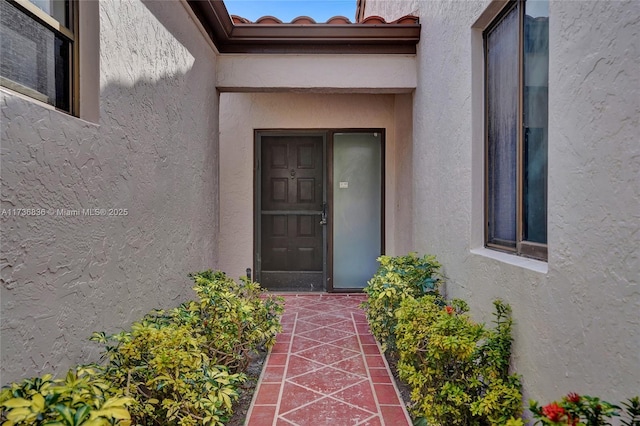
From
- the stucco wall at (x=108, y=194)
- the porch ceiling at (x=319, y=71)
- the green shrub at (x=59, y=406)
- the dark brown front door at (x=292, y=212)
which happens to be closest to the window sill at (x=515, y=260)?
the green shrub at (x=59, y=406)

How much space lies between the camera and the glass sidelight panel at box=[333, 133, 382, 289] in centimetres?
543

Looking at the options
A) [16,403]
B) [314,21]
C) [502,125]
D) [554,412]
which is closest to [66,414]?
[16,403]

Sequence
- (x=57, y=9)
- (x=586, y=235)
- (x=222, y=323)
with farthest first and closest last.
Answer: (x=222, y=323)
(x=57, y=9)
(x=586, y=235)

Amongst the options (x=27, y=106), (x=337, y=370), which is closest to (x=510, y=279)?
(x=337, y=370)

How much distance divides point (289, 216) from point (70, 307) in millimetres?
4089

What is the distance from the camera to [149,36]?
2416mm

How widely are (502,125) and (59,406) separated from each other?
257cm

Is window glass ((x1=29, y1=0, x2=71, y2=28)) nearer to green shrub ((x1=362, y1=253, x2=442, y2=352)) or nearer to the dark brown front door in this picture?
green shrub ((x1=362, y1=253, x2=442, y2=352))

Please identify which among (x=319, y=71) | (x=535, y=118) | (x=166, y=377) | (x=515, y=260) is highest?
(x=319, y=71)

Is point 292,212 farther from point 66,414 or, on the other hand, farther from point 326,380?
point 66,414

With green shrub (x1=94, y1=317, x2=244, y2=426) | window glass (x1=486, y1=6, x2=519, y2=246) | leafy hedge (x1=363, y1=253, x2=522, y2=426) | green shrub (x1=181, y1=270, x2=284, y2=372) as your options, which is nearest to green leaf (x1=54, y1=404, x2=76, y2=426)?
green shrub (x1=94, y1=317, x2=244, y2=426)

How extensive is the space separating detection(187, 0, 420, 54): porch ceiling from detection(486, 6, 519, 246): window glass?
5.30 ft

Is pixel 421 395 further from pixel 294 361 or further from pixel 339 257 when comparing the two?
pixel 339 257

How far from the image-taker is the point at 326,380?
274 centimetres
